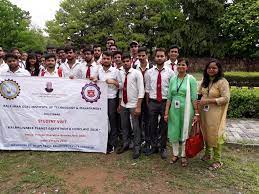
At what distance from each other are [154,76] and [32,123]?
2432 mm

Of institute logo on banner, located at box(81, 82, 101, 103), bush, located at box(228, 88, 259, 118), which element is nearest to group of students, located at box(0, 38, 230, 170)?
institute logo on banner, located at box(81, 82, 101, 103)

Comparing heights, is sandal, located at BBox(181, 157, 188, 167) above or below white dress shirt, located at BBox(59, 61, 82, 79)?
below

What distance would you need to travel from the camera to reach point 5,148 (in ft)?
20.6

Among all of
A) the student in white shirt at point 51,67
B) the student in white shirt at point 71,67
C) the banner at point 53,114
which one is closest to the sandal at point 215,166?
the banner at point 53,114

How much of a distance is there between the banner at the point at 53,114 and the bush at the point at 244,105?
460cm

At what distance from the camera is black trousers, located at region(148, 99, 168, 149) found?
579 centimetres

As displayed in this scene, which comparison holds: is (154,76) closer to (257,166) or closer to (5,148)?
(257,166)

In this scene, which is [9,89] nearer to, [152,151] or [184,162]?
[152,151]

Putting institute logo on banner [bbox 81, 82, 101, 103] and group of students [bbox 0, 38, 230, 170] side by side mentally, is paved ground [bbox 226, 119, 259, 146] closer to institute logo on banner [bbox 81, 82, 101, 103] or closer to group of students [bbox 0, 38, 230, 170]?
group of students [bbox 0, 38, 230, 170]

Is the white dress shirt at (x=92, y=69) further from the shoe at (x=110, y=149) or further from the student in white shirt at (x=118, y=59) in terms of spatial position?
the shoe at (x=110, y=149)

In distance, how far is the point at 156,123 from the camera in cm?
594

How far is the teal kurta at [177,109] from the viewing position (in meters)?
5.36

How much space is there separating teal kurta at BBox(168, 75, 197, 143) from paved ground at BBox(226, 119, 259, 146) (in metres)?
2.15

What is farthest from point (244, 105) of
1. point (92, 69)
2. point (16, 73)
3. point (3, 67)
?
point (3, 67)
